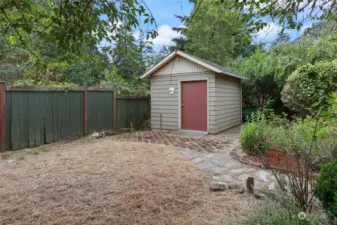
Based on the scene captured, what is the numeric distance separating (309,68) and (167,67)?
4.48 metres

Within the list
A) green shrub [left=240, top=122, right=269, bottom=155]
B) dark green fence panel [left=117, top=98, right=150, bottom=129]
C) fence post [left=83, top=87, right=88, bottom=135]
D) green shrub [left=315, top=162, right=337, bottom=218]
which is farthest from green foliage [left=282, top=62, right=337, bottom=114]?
fence post [left=83, top=87, right=88, bottom=135]

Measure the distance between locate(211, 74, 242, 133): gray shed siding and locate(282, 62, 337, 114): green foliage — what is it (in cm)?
191

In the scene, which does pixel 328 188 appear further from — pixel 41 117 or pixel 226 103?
pixel 226 103

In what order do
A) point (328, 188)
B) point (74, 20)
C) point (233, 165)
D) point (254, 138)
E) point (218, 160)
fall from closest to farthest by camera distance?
point (328, 188) < point (74, 20) < point (233, 165) < point (218, 160) < point (254, 138)

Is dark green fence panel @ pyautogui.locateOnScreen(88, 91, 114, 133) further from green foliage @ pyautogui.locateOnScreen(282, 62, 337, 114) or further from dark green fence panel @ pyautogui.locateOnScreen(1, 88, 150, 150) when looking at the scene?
green foliage @ pyautogui.locateOnScreen(282, 62, 337, 114)

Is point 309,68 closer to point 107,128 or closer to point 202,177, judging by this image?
point 202,177

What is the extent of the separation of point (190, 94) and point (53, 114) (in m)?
4.18

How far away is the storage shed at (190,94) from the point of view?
686 centimetres

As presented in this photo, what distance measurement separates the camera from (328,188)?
167 centimetres

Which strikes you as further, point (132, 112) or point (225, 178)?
point (132, 112)

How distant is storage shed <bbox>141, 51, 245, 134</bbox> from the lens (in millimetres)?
6855

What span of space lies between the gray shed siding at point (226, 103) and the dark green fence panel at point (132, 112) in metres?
2.97

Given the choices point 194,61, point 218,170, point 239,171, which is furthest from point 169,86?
point 239,171

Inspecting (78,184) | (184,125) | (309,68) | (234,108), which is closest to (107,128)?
(184,125)
